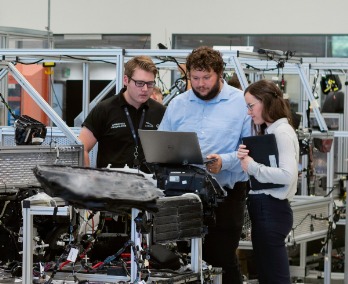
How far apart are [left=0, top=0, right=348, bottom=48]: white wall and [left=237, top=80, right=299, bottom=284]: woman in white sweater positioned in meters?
8.29

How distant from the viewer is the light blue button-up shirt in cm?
469

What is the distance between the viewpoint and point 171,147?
4.41 meters

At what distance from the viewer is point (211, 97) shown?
4691 millimetres

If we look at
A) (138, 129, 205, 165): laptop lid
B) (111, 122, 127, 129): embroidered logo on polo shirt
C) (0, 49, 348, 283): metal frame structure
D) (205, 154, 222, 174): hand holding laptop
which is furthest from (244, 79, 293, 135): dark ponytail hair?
(0, 49, 348, 283): metal frame structure

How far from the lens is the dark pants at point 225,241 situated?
4.66 metres

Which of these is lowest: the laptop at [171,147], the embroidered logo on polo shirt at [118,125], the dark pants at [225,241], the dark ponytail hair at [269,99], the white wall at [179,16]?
the dark pants at [225,241]

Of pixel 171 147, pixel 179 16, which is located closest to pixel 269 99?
pixel 171 147

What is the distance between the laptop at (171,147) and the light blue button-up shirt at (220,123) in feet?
0.84

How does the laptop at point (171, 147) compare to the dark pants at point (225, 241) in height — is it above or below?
above

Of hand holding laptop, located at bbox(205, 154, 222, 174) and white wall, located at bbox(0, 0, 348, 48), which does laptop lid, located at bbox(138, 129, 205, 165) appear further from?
white wall, located at bbox(0, 0, 348, 48)

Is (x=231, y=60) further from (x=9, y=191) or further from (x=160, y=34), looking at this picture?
(x=160, y=34)

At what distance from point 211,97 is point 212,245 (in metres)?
0.80

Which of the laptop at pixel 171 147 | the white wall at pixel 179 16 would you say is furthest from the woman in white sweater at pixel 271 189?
the white wall at pixel 179 16

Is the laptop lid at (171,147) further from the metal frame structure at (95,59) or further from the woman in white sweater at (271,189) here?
the metal frame structure at (95,59)
